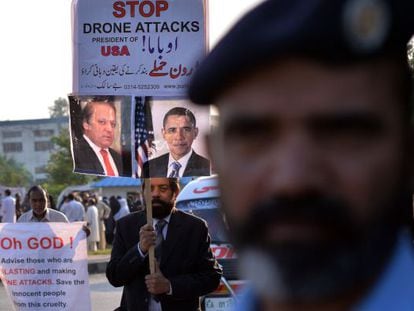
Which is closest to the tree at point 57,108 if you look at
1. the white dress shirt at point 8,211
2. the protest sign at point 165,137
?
the white dress shirt at point 8,211

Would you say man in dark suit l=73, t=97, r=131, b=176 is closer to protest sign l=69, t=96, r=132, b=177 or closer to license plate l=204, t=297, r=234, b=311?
protest sign l=69, t=96, r=132, b=177

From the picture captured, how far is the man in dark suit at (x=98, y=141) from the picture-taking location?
6.23 metres

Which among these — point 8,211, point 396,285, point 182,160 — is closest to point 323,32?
point 396,285

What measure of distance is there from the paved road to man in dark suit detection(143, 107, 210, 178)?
9.61 metres

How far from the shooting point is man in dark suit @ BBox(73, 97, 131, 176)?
6227mm

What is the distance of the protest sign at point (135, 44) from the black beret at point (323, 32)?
16.5 feet

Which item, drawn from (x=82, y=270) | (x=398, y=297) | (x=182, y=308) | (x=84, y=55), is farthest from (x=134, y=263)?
(x=398, y=297)

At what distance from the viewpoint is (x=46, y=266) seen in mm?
9055

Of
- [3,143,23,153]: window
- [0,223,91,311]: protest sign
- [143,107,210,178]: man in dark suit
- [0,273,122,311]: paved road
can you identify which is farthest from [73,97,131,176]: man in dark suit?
[3,143,23,153]: window

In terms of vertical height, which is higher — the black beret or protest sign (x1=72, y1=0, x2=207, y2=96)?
protest sign (x1=72, y1=0, x2=207, y2=96)

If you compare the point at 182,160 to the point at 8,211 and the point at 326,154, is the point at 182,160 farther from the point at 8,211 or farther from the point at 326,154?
the point at 8,211

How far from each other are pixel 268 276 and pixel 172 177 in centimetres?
524

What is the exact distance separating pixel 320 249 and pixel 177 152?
515cm

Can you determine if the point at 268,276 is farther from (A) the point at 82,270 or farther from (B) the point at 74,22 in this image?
(A) the point at 82,270
